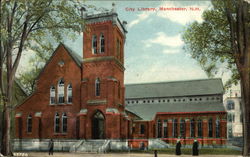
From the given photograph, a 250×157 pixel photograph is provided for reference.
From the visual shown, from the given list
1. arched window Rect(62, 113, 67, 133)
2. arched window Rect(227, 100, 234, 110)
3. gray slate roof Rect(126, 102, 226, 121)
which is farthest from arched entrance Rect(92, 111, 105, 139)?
arched window Rect(227, 100, 234, 110)

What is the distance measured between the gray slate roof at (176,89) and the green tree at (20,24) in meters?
28.2

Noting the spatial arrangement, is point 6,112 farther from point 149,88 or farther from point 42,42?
point 149,88

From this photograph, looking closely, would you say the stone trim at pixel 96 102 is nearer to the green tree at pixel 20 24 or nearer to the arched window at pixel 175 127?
the green tree at pixel 20 24

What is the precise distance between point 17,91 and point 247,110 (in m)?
28.0

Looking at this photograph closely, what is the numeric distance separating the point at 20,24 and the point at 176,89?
1230 inches

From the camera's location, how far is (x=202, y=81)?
48.1 m

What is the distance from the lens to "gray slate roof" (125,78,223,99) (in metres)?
45.4

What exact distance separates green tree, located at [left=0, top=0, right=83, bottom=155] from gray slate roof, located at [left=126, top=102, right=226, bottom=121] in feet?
78.5

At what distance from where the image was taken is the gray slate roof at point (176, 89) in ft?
149

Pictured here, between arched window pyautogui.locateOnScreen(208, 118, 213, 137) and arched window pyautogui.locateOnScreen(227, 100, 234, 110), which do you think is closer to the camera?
arched window pyautogui.locateOnScreen(208, 118, 213, 137)

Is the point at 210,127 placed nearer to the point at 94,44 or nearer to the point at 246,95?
the point at 94,44

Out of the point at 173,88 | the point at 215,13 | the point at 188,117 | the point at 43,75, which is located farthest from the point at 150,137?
the point at 215,13

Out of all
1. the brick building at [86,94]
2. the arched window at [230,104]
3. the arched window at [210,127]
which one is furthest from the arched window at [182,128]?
the arched window at [230,104]

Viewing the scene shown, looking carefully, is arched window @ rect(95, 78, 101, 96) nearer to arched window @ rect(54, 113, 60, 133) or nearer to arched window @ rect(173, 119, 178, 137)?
arched window @ rect(54, 113, 60, 133)
